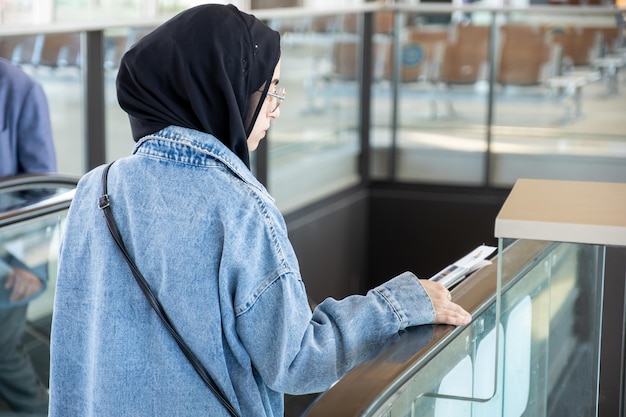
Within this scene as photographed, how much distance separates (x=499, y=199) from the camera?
26.5 ft

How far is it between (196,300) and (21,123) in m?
2.15

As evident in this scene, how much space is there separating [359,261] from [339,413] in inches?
281

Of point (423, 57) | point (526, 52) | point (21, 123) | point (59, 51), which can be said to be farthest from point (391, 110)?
point (21, 123)

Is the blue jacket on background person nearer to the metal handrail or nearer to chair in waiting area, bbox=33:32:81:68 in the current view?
chair in waiting area, bbox=33:32:81:68

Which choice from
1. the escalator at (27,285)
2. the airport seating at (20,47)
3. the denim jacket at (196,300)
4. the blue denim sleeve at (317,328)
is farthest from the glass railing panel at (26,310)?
the blue denim sleeve at (317,328)

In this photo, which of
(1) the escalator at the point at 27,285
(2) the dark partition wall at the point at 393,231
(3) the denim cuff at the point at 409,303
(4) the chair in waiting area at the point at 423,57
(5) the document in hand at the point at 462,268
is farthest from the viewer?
(4) the chair in waiting area at the point at 423,57

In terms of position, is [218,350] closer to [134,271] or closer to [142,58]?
[134,271]

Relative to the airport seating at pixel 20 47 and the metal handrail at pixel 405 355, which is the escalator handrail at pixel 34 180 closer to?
the airport seating at pixel 20 47

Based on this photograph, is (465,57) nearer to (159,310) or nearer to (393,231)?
(393,231)

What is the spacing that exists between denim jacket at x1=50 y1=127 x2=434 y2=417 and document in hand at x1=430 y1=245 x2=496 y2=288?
9.3 inches

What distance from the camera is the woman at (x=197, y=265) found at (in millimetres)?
1623

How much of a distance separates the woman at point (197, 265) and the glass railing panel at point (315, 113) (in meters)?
4.97

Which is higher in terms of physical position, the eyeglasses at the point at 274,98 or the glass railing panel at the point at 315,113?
the eyeglasses at the point at 274,98

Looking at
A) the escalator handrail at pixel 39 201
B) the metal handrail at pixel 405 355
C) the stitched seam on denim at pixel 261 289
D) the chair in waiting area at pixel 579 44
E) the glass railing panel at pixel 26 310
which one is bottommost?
the glass railing panel at pixel 26 310
